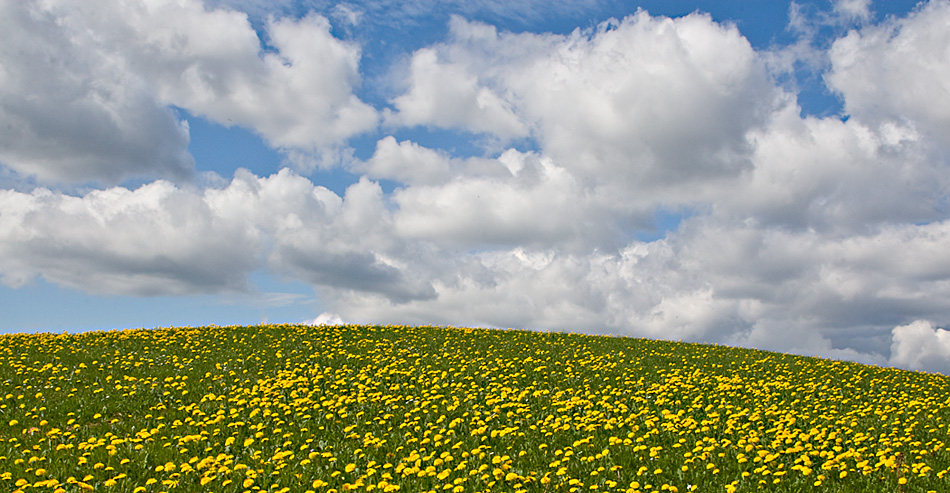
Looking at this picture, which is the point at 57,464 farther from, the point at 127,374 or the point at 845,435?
the point at 845,435

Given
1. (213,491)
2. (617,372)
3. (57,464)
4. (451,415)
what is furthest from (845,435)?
(57,464)

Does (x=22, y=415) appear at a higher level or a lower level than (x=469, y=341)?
lower

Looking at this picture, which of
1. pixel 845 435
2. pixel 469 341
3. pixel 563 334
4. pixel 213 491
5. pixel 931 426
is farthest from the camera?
pixel 563 334

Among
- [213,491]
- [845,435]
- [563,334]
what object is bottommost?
[213,491]

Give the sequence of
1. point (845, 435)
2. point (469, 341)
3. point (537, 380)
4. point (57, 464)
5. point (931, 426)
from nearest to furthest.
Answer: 1. point (57, 464)
2. point (845, 435)
3. point (931, 426)
4. point (537, 380)
5. point (469, 341)

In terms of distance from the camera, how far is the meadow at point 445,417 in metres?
9.27

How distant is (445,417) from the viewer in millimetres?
12297

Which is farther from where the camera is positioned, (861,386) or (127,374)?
(861,386)

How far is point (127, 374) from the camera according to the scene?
16.6 meters

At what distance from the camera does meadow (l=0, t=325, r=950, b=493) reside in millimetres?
9273

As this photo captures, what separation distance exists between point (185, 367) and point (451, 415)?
8559 mm

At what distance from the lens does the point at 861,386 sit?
→ 705 inches

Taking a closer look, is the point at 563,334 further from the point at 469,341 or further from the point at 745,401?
the point at 745,401

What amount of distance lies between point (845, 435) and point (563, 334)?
12513 millimetres
